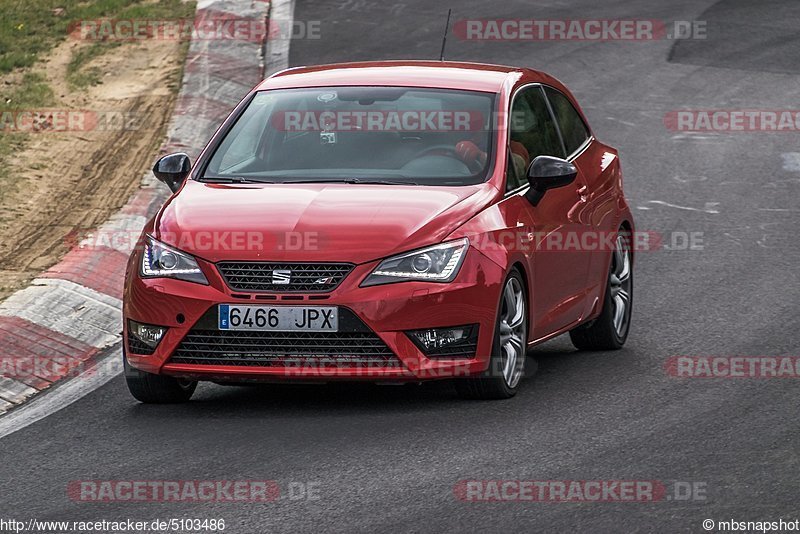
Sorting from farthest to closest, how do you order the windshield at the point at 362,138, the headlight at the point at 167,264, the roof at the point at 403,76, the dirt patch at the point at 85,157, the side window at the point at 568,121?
the dirt patch at the point at 85,157 → the side window at the point at 568,121 → the roof at the point at 403,76 → the windshield at the point at 362,138 → the headlight at the point at 167,264

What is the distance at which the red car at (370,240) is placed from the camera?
8.24 meters

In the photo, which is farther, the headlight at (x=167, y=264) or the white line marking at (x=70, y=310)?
the white line marking at (x=70, y=310)

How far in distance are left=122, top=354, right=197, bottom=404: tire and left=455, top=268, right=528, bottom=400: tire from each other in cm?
145

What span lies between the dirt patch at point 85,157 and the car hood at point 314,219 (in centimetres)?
304

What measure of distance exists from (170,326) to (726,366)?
10.8 ft

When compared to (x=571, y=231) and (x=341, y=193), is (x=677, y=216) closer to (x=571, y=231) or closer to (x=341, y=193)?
(x=571, y=231)

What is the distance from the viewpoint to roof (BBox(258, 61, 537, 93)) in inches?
386

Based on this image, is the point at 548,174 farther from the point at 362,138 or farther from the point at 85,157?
the point at 85,157

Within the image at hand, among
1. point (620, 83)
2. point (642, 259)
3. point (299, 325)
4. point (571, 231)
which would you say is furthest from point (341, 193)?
point (620, 83)

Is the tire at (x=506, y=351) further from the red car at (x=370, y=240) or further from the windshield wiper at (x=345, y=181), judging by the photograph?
the windshield wiper at (x=345, y=181)

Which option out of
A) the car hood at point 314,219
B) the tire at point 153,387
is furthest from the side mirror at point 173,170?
the tire at point 153,387

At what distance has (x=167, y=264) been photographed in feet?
27.9

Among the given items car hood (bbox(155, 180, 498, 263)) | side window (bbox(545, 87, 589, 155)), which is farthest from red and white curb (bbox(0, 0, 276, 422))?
side window (bbox(545, 87, 589, 155))

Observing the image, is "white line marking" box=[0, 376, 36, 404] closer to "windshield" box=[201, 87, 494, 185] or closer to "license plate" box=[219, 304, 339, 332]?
"windshield" box=[201, 87, 494, 185]
